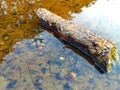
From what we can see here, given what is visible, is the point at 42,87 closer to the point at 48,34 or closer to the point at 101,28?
the point at 48,34

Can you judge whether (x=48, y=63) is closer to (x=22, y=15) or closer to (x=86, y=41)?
(x=86, y=41)

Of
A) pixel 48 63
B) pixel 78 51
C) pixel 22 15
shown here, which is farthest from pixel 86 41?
pixel 22 15

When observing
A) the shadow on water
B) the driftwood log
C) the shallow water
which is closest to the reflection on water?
the shallow water

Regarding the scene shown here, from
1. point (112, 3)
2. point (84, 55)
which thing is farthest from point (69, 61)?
point (112, 3)

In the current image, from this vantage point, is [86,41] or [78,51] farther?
[78,51]

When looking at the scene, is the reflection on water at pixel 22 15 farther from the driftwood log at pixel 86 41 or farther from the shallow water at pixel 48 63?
the driftwood log at pixel 86 41

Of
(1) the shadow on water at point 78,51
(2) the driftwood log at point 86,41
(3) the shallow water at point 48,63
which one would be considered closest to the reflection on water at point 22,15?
(3) the shallow water at point 48,63
